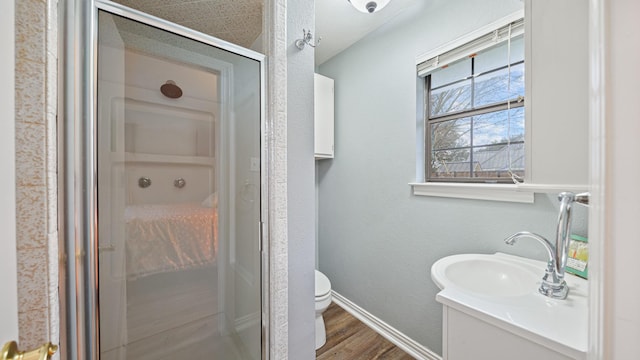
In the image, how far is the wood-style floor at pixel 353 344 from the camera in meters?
1.52

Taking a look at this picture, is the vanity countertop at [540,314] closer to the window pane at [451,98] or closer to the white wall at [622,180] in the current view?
the white wall at [622,180]

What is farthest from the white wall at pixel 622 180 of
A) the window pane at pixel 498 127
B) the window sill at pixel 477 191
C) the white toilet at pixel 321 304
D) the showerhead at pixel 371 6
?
the white toilet at pixel 321 304

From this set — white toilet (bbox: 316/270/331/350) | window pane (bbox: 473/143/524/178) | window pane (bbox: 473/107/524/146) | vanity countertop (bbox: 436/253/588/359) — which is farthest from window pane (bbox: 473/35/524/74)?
white toilet (bbox: 316/270/331/350)

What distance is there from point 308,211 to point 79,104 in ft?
2.78

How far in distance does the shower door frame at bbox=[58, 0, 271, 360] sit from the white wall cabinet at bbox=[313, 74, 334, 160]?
140cm

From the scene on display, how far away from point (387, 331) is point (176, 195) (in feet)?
5.68

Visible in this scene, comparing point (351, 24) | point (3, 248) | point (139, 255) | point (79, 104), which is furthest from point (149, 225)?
point (351, 24)

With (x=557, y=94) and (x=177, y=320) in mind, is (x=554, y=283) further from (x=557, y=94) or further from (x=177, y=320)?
(x=177, y=320)

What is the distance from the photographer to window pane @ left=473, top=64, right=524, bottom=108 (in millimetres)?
1188

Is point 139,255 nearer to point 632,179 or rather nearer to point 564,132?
point 632,179

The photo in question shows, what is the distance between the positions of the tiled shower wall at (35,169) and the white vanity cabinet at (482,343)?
1.21 metres

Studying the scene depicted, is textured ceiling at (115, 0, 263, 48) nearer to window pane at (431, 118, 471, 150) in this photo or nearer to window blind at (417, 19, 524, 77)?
window blind at (417, 19, 524, 77)

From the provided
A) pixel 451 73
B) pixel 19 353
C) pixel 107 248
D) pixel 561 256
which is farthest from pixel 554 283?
pixel 107 248

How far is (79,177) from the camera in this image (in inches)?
26.5
